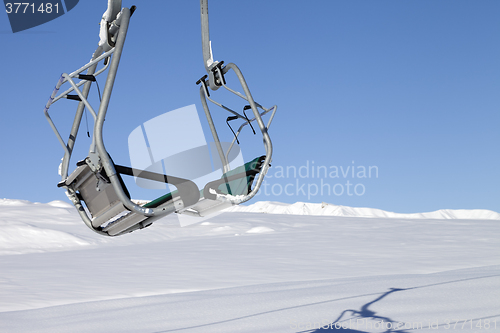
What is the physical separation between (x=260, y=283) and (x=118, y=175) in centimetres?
505

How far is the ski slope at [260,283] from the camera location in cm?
484

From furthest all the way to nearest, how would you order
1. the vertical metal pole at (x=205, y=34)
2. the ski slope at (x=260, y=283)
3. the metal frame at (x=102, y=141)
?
the ski slope at (x=260, y=283)
the vertical metal pole at (x=205, y=34)
the metal frame at (x=102, y=141)

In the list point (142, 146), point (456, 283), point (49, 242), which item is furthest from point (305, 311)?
point (49, 242)

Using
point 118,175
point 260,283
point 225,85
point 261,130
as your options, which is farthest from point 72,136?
point 260,283

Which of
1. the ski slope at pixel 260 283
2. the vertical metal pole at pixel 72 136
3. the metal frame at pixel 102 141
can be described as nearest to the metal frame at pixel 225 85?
the metal frame at pixel 102 141

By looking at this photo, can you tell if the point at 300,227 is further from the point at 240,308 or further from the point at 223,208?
the point at 223,208

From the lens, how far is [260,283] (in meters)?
6.82

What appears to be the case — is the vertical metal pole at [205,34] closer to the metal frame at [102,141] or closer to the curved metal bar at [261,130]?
the curved metal bar at [261,130]

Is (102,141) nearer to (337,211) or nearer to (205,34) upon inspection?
(205,34)

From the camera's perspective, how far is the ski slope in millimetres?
4836

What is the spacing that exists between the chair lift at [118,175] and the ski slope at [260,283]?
2.58 m

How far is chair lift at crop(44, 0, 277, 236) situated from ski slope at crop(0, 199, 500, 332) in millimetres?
2576

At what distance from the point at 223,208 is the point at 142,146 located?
599 millimetres

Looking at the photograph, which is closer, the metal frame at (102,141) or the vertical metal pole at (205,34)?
the metal frame at (102,141)
